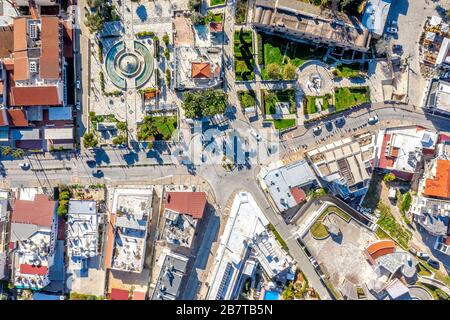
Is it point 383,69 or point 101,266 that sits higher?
point 383,69

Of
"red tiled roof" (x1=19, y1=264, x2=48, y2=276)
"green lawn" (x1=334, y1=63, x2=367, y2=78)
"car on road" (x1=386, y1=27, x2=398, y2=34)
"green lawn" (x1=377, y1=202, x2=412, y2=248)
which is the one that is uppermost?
"car on road" (x1=386, y1=27, x2=398, y2=34)

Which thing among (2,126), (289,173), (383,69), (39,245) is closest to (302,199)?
(289,173)

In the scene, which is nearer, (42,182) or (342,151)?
(342,151)

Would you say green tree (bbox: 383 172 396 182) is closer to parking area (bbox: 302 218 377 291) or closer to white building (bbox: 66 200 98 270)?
parking area (bbox: 302 218 377 291)

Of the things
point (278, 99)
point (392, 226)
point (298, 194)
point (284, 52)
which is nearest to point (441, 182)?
point (392, 226)

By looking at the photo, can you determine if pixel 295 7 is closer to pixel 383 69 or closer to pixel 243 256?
pixel 383 69

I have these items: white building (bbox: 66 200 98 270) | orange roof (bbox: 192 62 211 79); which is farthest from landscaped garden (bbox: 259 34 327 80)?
white building (bbox: 66 200 98 270)

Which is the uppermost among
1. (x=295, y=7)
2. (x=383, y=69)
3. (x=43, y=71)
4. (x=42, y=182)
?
(x=295, y=7)
